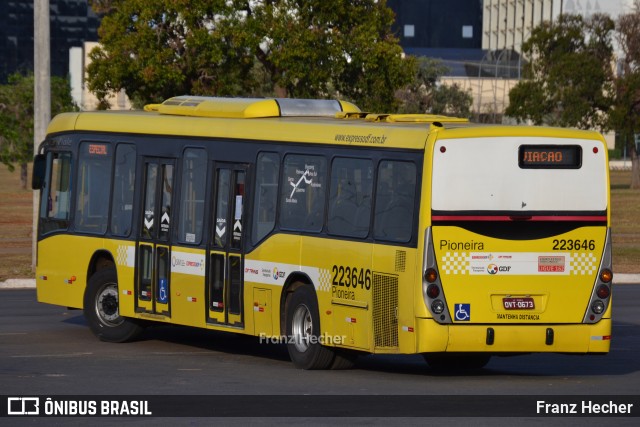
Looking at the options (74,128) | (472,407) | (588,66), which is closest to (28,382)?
(472,407)

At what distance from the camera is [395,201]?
15.1m

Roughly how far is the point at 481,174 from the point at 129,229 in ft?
18.5

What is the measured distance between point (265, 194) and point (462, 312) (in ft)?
10.5

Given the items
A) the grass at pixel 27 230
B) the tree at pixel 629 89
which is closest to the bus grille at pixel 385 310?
the grass at pixel 27 230

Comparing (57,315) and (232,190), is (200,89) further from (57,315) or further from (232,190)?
(232,190)

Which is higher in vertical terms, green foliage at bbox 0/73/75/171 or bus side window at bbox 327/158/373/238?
bus side window at bbox 327/158/373/238

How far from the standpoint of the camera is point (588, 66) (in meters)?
76.8

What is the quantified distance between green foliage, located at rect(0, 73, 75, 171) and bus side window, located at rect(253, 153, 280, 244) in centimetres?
4956

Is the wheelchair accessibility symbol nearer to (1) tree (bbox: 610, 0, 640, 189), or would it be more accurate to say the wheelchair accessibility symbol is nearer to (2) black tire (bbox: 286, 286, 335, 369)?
(2) black tire (bbox: 286, 286, 335, 369)

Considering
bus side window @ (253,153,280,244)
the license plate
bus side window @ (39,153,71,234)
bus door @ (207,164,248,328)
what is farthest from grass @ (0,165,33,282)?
the license plate

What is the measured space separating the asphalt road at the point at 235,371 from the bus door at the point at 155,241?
593 millimetres

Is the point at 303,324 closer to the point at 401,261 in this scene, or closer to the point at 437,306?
the point at 401,261

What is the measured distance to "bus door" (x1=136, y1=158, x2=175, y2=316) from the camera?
59.7 ft

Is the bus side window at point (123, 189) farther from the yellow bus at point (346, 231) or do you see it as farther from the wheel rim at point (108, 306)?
the wheel rim at point (108, 306)
